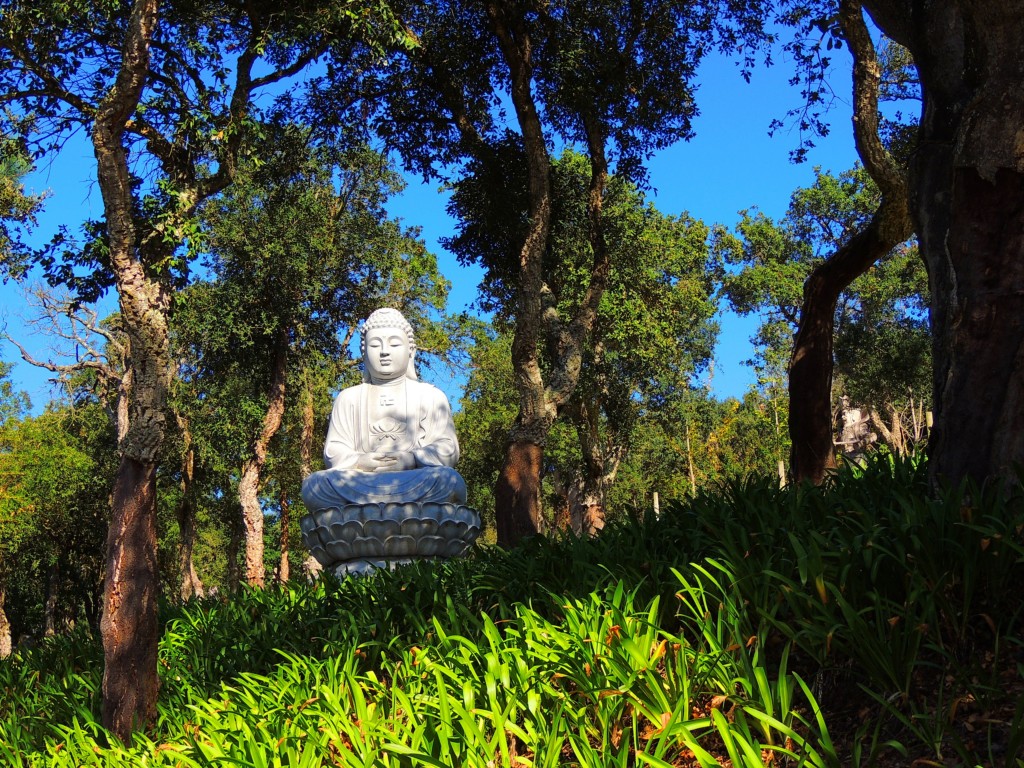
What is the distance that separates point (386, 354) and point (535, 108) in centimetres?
383

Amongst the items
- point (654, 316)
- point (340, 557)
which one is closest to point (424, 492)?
point (340, 557)

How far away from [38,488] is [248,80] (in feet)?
65.8

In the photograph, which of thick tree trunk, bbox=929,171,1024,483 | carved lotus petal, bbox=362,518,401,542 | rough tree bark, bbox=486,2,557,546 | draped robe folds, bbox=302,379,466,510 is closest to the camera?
thick tree trunk, bbox=929,171,1024,483

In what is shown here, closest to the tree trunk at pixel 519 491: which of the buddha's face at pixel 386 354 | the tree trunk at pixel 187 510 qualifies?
the buddha's face at pixel 386 354

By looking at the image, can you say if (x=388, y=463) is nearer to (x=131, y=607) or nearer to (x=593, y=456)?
(x=131, y=607)

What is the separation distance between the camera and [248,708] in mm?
4512

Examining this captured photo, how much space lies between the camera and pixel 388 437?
387 inches

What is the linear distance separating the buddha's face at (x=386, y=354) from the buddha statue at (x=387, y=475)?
10mm

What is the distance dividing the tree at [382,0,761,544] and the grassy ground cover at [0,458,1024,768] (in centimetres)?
580

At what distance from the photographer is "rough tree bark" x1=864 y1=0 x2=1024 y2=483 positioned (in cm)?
426

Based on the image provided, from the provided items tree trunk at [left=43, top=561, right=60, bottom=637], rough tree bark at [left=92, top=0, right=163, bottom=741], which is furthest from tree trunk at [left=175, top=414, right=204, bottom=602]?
rough tree bark at [left=92, top=0, right=163, bottom=741]

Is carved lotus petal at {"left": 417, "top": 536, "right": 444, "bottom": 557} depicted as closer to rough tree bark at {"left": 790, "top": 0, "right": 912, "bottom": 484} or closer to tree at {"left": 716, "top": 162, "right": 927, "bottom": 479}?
rough tree bark at {"left": 790, "top": 0, "right": 912, "bottom": 484}

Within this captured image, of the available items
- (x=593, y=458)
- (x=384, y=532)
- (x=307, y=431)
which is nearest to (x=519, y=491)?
(x=384, y=532)

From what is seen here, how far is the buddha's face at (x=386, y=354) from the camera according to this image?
10133 millimetres
